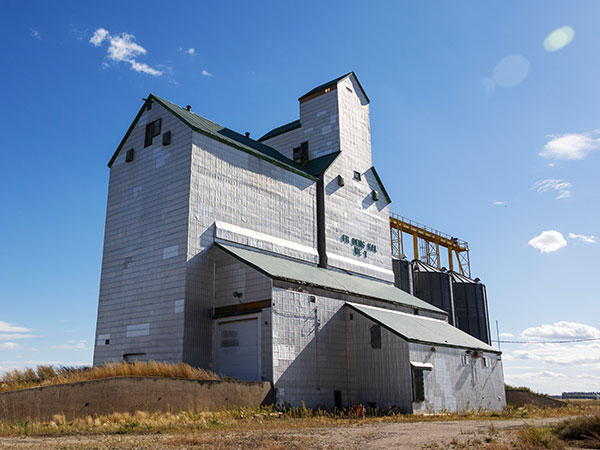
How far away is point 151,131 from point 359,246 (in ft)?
54.5

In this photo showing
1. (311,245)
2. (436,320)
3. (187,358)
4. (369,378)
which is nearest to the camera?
(187,358)

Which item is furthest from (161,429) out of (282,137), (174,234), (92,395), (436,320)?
(282,137)

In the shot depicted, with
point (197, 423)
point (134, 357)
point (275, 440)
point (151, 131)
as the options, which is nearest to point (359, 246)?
point (151, 131)

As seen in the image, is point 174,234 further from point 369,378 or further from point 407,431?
point 407,431

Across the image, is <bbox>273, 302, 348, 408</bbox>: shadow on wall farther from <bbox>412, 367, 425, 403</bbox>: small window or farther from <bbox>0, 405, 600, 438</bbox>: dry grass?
<bbox>412, 367, 425, 403</bbox>: small window

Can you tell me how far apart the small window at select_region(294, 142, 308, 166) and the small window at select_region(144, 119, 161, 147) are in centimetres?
1258

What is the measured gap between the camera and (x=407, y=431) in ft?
57.0

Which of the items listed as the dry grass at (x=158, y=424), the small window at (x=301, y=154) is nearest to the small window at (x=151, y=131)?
the small window at (x=301, y=154)

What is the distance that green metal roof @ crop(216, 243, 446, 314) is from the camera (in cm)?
2819

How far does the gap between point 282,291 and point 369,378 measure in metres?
6.81

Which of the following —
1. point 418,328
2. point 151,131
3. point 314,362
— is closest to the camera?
point 314,362

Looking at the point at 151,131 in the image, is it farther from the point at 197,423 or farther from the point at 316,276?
the point at 197,423

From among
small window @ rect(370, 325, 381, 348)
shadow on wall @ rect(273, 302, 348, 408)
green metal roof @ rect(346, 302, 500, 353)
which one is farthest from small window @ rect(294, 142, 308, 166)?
small window @ rect(370, 325, 381, 348)

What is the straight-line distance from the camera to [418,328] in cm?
3228
